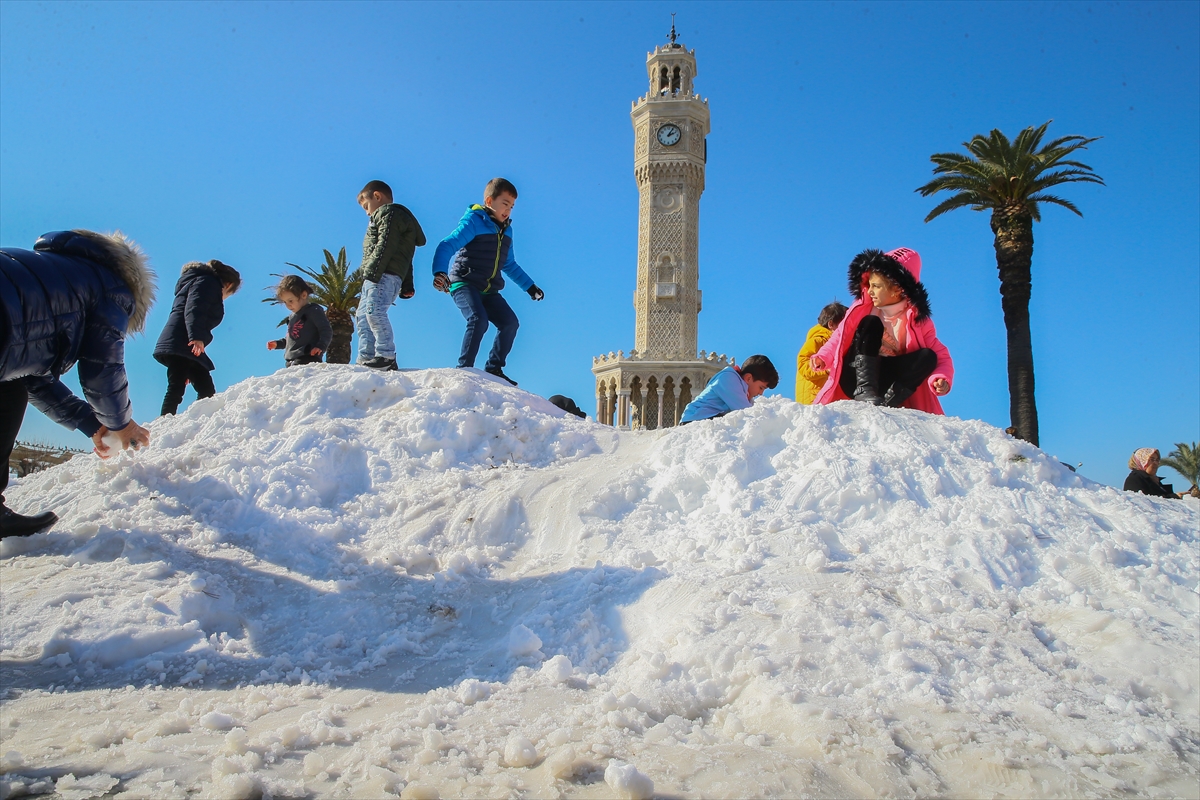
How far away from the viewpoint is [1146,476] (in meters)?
6.45

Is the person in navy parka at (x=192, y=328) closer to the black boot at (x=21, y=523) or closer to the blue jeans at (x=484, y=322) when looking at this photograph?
the blue jeans at (x=484, y=322)

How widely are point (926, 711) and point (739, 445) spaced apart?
7.39 feet

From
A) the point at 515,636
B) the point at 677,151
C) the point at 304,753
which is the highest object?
the point at 677,151

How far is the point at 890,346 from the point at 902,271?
1.90 ft

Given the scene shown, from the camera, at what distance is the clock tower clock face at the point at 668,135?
35719 millimetres

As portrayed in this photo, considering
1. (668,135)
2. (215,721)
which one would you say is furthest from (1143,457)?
(668,135)

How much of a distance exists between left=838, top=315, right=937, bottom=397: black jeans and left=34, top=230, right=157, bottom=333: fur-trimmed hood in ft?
15.4

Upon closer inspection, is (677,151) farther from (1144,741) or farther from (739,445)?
(1144,741)

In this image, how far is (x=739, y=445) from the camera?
4.67 meters

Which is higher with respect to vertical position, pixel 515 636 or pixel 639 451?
pixel 639 451

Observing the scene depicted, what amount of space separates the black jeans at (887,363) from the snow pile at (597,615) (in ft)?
A: 2.67

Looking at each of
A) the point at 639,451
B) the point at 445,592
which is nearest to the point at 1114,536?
the point at 639,451

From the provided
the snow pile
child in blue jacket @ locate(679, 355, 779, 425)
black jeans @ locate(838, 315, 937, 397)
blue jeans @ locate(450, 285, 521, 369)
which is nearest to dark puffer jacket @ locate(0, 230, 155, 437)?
the snow pile

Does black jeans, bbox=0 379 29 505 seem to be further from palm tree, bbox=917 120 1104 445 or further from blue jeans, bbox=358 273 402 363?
palm tree, bbox=917 120 1104 445
